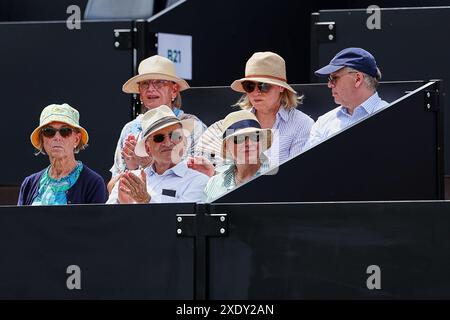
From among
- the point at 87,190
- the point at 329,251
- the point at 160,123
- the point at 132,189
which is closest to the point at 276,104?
the point at 160,123

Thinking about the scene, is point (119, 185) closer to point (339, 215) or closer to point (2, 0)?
point (339, 215)

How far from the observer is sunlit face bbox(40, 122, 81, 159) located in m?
6.67

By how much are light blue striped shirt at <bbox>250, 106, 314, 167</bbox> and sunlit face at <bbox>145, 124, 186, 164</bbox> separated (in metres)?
0.68

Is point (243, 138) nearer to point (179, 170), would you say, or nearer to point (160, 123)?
point (179, 170)

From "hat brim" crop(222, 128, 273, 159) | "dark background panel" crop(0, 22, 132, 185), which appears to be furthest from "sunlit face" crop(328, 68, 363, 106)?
"dark background panel" crop(0, 22, 132, 185)

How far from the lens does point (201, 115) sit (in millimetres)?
7762

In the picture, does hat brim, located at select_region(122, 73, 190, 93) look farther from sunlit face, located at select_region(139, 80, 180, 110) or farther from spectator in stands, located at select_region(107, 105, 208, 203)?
spectator in stands, located at select_region(107, 105, 208, 203)

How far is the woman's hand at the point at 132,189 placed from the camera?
240 inches

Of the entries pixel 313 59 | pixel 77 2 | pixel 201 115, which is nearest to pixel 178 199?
pixel 201 115

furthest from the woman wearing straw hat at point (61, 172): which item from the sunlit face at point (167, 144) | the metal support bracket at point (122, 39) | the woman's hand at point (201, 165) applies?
the metal support bracket at point (122, 39)

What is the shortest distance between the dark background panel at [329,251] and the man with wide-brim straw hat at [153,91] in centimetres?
174

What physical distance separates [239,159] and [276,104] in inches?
40.3

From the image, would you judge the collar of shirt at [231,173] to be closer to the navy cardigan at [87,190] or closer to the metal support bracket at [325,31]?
the navy cardigan at [87,190]

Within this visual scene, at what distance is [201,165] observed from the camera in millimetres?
6609
